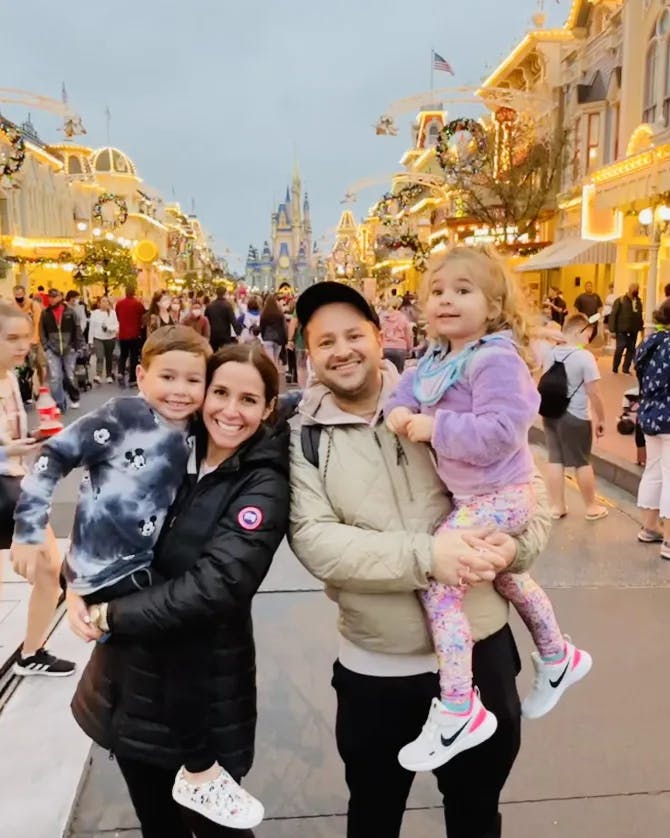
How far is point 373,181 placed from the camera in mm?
27172

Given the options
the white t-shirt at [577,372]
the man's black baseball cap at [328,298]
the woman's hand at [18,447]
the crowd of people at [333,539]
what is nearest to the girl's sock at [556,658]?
the crowd of people at [333,539]

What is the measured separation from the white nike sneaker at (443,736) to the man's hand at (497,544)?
1.23ft

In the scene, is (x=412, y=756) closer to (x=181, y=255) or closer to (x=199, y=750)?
(x=199, y=750)

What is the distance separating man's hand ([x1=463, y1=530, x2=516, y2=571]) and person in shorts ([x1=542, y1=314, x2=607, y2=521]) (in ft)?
14.7

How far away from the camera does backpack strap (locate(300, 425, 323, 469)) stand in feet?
6.43

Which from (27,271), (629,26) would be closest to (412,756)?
(629,26)

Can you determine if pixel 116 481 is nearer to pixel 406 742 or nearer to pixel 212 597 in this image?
pixel 212 597

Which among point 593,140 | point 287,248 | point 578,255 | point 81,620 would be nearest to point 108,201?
point 593,140

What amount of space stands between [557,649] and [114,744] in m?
1.32

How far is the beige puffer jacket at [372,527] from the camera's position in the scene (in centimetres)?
181

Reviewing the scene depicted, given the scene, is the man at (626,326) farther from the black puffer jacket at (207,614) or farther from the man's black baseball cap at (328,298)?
the black puffer jacket at (207,614)

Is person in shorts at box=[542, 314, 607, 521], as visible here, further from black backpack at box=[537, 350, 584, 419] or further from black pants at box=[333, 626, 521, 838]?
black pants at box=[333, 626, 521, 838]

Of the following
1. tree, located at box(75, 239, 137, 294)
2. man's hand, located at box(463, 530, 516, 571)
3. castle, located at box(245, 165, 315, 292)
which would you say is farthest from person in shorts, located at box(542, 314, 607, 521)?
castle, located at box(245, 165, 315, 292)

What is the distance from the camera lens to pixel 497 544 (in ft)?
6.10
